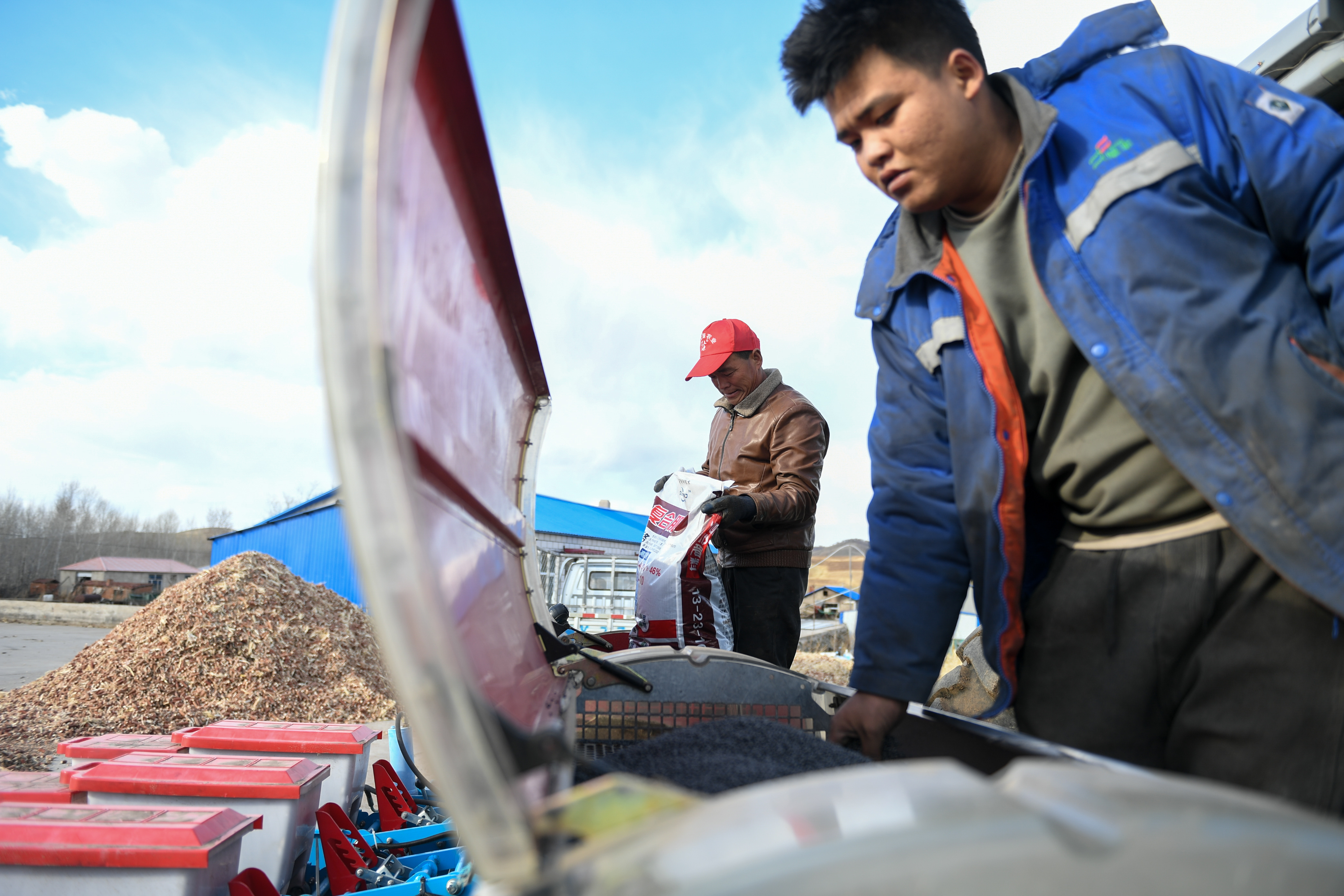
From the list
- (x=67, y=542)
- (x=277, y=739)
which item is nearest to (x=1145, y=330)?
(x=277, y=739)

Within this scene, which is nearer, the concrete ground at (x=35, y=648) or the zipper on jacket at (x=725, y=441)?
the zipper on jacket at (x=725, y=441)

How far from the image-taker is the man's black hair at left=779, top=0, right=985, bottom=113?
1.46m

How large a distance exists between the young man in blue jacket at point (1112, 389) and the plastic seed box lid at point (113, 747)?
2200 mm

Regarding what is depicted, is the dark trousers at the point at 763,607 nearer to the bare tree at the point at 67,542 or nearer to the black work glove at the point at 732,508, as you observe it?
the black work glove at the point at 732,508

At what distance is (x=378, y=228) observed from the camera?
21.9 inches

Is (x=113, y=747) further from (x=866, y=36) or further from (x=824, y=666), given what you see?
(x=824, y=666)

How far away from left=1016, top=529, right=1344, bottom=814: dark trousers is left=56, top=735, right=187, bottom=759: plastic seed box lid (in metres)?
2.53

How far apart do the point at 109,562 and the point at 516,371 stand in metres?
39.8

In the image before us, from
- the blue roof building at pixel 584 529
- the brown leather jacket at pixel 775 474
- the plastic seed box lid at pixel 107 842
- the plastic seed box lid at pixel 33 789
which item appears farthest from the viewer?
the blue roof building at pixel 584 529

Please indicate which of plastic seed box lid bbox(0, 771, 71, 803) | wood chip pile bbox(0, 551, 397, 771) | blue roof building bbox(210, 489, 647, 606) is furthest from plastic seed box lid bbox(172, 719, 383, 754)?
blue roof building bbox(210, 489, 647, 606)

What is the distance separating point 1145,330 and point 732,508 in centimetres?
195

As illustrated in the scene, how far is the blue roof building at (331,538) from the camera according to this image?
873 inches

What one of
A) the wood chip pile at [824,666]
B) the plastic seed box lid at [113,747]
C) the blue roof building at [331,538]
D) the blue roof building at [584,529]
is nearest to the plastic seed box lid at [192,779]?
the plastic seed box lid at [113,747]

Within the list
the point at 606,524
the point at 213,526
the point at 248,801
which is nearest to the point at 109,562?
the point at 606,524
